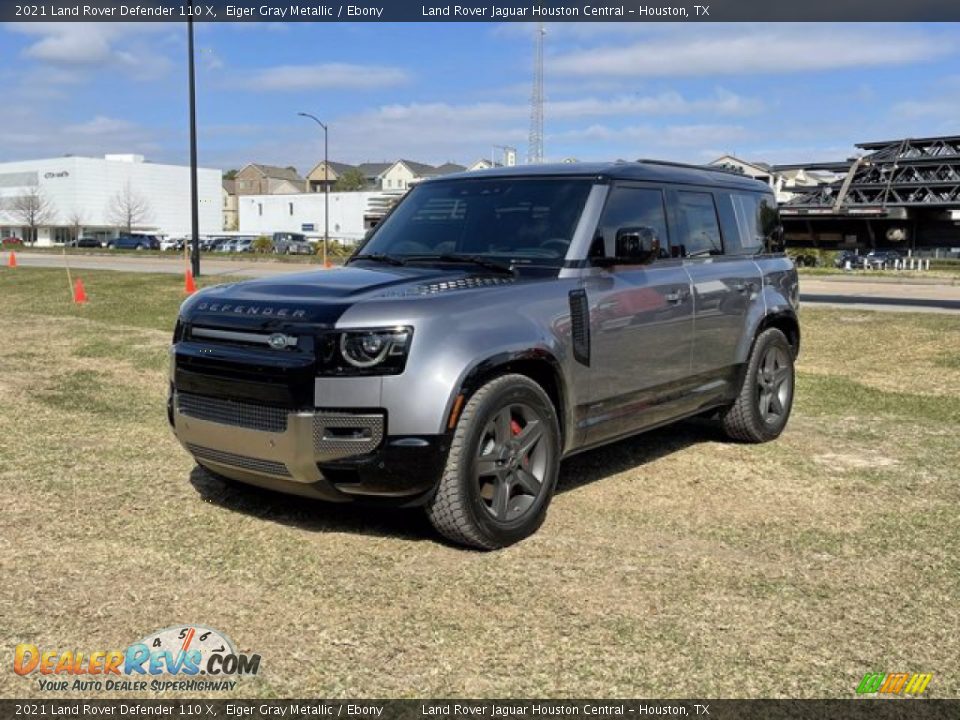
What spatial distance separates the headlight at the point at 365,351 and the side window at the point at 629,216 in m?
1.51

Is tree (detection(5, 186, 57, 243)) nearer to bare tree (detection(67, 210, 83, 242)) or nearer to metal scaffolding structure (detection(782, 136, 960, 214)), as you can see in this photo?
bare tree (detection(67, 210, 83, 242))

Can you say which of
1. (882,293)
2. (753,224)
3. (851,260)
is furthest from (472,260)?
(851,260)

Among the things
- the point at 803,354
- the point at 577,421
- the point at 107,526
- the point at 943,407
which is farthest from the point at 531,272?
the point at 803,354

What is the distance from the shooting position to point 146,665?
3377mm

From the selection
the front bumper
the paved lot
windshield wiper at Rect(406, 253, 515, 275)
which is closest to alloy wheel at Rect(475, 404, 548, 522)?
the front bumper

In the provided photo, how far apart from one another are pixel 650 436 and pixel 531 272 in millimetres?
2724

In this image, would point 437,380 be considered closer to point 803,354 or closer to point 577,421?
point 577,421

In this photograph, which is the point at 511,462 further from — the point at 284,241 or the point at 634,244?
the point at 284,241

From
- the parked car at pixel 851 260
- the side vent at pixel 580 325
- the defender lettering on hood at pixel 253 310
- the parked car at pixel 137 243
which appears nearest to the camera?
the defender lettering on hood at pixel 253 310

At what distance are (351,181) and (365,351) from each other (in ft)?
420

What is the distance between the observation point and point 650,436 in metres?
7.39

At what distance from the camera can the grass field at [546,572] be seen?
11.2 ft

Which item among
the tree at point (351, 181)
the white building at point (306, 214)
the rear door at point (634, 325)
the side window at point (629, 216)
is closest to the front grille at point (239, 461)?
the rear door at point (634, 325)

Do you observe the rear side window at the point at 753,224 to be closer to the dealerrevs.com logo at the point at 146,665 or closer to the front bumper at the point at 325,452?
the front bumper at the point at 325,452
